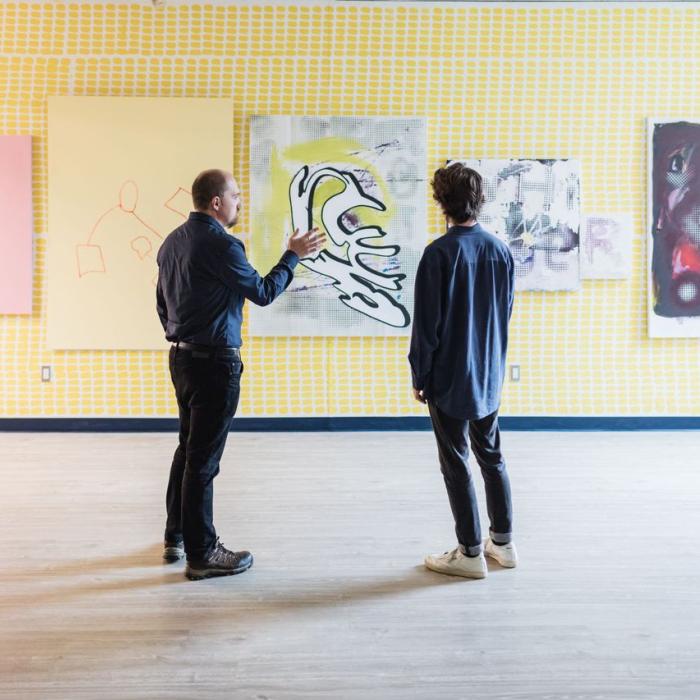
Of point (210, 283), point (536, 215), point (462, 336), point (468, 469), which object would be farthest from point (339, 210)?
point (468, 469)

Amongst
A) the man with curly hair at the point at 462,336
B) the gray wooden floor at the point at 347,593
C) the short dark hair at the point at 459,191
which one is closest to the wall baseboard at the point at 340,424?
the gray wooden floor at the point at 347,593

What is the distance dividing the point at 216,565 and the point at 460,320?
1232 mm

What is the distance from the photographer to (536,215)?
5039mm

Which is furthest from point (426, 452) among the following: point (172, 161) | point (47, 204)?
point (47, 204)

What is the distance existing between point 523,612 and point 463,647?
324 mm

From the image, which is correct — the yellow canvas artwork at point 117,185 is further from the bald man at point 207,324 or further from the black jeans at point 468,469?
the black jeans at point 468,469

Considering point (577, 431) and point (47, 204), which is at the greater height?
point (47, 204)

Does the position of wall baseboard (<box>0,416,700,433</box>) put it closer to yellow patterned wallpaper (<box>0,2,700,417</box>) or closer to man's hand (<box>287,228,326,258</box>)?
yellow patterned wallpaper (<box>0,2,700,417</box>)

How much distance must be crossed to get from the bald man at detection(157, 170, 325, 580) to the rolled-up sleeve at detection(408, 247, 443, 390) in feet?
1.35

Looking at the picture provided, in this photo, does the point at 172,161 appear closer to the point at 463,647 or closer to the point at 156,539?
the point at 156,539

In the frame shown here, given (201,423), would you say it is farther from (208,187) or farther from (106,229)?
(106,229)

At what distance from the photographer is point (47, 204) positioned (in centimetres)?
496

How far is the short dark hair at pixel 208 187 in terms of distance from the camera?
2.43 m

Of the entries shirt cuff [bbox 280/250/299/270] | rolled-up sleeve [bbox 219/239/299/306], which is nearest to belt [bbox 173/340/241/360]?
rolled-up sleeve [bbox 219/239/299/306]
